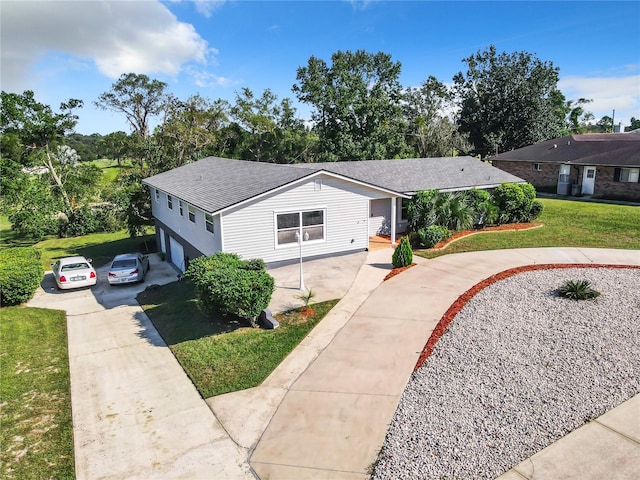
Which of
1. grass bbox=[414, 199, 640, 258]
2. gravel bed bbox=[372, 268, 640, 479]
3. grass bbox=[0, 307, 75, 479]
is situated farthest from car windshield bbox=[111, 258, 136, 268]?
gravel bed bbox=[372, 268, 640, 479]

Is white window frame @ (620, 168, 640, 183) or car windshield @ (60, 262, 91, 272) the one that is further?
white window frame @ (620, 168, 640, 183)

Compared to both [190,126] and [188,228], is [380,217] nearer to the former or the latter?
[188,228]

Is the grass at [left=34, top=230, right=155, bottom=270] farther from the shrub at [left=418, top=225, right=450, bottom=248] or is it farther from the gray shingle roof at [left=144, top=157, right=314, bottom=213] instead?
the shrub at [left=418, top=225, right=450, bottom=248]

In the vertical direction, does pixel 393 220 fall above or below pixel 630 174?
below

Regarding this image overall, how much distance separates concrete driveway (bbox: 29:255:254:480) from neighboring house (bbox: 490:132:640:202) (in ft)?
102

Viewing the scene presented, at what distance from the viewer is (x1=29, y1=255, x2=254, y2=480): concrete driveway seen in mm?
7145

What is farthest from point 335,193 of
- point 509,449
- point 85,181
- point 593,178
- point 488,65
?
point 488,65

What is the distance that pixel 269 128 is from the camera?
46.8m

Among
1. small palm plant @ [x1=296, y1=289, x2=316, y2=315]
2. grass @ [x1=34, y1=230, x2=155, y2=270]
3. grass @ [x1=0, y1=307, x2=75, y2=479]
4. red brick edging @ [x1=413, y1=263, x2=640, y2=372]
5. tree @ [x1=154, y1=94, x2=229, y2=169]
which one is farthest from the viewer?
tree @ [x1=154, y1=94, x2=229, y2=169]

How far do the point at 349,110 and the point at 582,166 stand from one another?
68.4 feet

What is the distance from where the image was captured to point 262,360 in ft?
34.1

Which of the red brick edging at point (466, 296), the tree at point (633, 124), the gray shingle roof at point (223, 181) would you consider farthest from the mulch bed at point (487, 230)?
the tree at point (633, 124)

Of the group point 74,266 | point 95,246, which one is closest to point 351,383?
point 74,266

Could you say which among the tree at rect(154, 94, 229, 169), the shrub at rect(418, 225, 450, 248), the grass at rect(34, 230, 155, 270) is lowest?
the grass at rect(34, 230, 155, 270)
